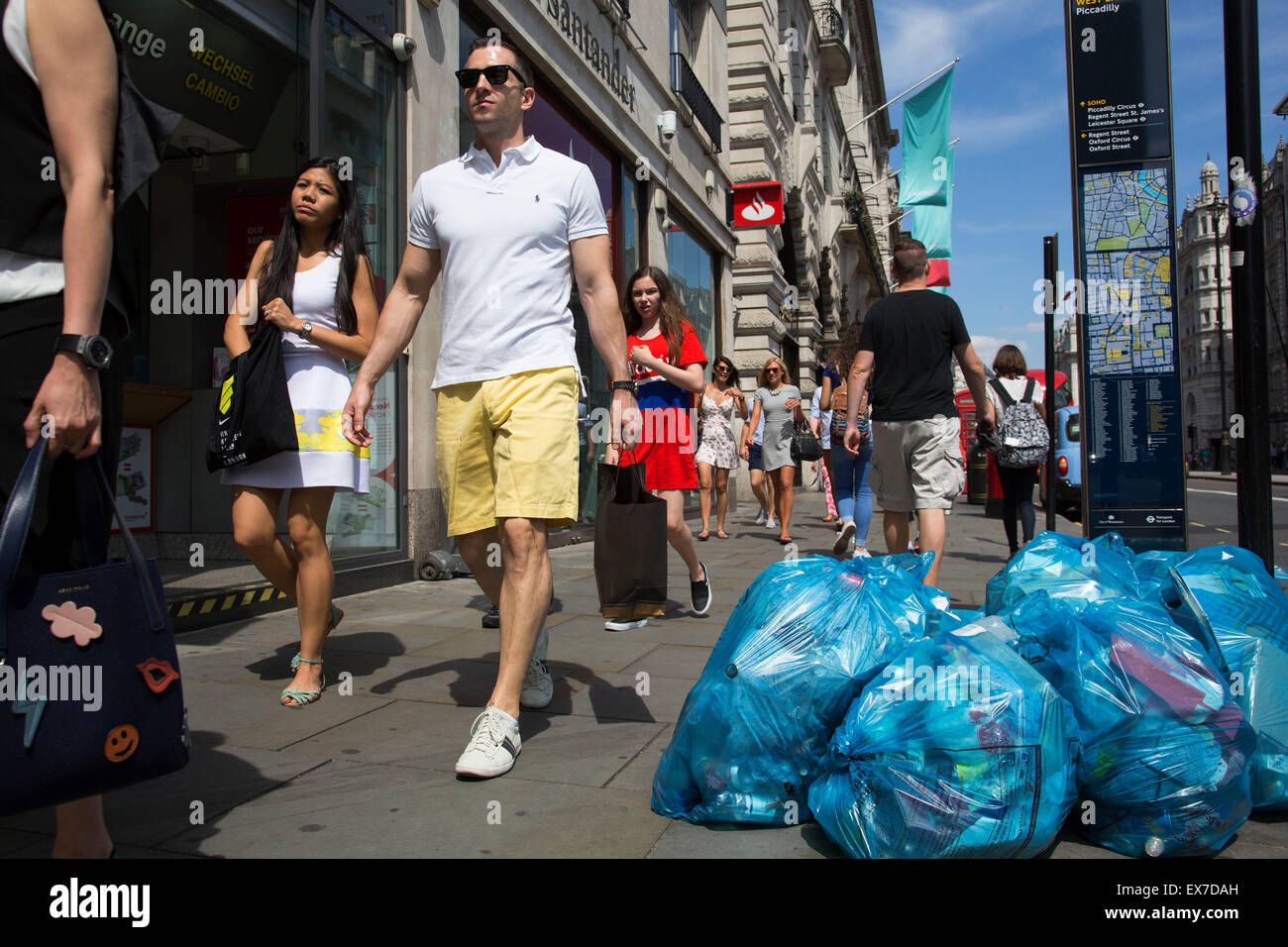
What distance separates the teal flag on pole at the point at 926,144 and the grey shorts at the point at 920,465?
67.6 feet

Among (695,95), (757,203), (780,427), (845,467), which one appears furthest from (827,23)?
(845,467)

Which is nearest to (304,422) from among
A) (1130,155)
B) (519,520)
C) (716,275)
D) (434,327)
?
(519,520)

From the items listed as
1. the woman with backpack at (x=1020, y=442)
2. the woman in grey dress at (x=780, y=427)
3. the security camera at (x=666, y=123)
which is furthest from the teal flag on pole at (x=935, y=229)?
the woman with backpack at (x=1020, y=442)

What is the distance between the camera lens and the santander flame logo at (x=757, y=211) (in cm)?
1856

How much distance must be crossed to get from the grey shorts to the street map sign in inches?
88.2

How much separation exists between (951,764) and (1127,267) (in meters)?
5.64

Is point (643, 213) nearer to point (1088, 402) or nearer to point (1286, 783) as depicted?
point (1088, 402)

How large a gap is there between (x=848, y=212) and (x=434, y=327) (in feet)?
84.4

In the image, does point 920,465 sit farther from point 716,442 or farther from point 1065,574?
point 716,442

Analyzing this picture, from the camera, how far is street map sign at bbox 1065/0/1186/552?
6402 millimetres

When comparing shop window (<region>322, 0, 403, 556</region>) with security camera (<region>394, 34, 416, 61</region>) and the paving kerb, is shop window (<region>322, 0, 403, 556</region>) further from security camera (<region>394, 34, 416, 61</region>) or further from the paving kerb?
the paving kerb

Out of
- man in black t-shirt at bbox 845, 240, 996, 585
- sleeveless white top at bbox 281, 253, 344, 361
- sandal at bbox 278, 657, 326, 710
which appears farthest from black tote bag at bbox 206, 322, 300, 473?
man in black t-shirt at bbox 845, 240, 996, 585

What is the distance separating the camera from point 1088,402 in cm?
657

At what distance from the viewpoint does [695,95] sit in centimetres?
1495
